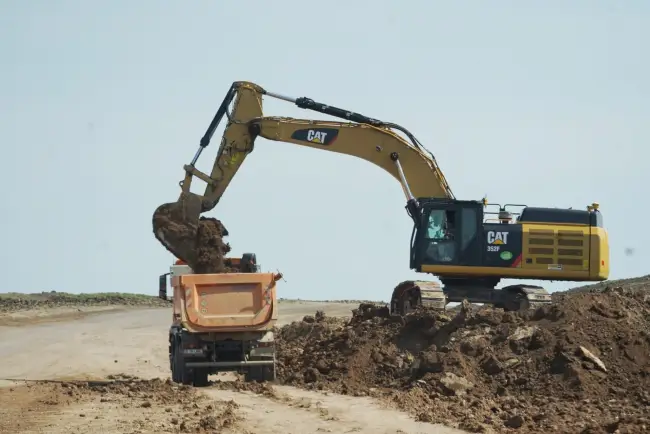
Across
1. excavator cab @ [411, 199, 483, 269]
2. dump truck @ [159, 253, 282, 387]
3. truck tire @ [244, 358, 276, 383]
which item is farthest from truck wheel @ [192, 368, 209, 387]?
excavator cab @ [411, 199, 483, 269]

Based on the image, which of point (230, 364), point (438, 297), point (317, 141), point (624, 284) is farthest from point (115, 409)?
point (624, 284)

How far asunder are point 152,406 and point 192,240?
615 cm

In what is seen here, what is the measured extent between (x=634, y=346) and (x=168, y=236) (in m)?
9.27

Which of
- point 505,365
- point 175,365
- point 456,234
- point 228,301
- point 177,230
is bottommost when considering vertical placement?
point 175,365

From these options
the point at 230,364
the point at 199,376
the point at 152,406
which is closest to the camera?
the point at 152,406

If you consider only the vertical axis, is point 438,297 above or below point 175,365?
above

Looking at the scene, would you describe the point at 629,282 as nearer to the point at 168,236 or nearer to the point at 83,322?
the point at 83,322

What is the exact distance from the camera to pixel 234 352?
66.9 ft

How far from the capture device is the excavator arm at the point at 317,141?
24.9 meters

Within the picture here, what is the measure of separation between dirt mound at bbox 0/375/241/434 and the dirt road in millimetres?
14

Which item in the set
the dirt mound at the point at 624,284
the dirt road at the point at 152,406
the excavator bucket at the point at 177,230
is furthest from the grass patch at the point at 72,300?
the excavator bucket at the point at 177,230

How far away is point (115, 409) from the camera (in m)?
17.2

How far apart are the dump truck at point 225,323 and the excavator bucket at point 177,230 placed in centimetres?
265

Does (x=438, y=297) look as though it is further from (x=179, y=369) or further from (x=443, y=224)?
(x=179, y=369)
